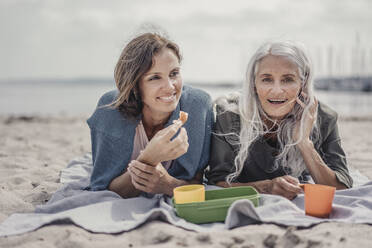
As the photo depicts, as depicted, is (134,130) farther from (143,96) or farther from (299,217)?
(299,217)

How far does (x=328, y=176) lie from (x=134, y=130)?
1.79 meters

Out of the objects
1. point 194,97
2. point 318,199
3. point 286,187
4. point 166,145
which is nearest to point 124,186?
point 166,145

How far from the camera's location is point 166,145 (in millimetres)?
2846

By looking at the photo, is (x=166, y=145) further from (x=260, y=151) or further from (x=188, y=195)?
(x=260, y=151)

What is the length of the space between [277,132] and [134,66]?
1.44m

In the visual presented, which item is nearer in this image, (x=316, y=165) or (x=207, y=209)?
(x=207, y=209)

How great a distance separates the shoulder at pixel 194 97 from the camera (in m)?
3.69

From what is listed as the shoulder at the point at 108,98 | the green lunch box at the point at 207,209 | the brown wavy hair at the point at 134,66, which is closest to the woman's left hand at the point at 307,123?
the green lunch box at the point at 207,209

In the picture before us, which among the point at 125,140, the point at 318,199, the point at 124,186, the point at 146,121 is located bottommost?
the point at 124,186

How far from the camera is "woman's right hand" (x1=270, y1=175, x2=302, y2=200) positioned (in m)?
3.00

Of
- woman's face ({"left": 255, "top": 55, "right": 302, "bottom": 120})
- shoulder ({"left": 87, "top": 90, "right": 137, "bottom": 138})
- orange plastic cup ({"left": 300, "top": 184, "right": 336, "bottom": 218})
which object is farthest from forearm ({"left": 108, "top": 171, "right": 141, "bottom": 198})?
orange plastic cup ({"left": 300, "top": 184, "right": 336, "bottom": 218})

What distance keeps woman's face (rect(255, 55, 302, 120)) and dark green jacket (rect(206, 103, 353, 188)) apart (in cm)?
39

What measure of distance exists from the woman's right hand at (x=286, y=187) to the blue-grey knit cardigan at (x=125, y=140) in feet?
2.57

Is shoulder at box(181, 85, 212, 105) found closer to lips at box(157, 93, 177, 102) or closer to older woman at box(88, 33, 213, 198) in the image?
older woman at box(88, 33, 213, 198)
